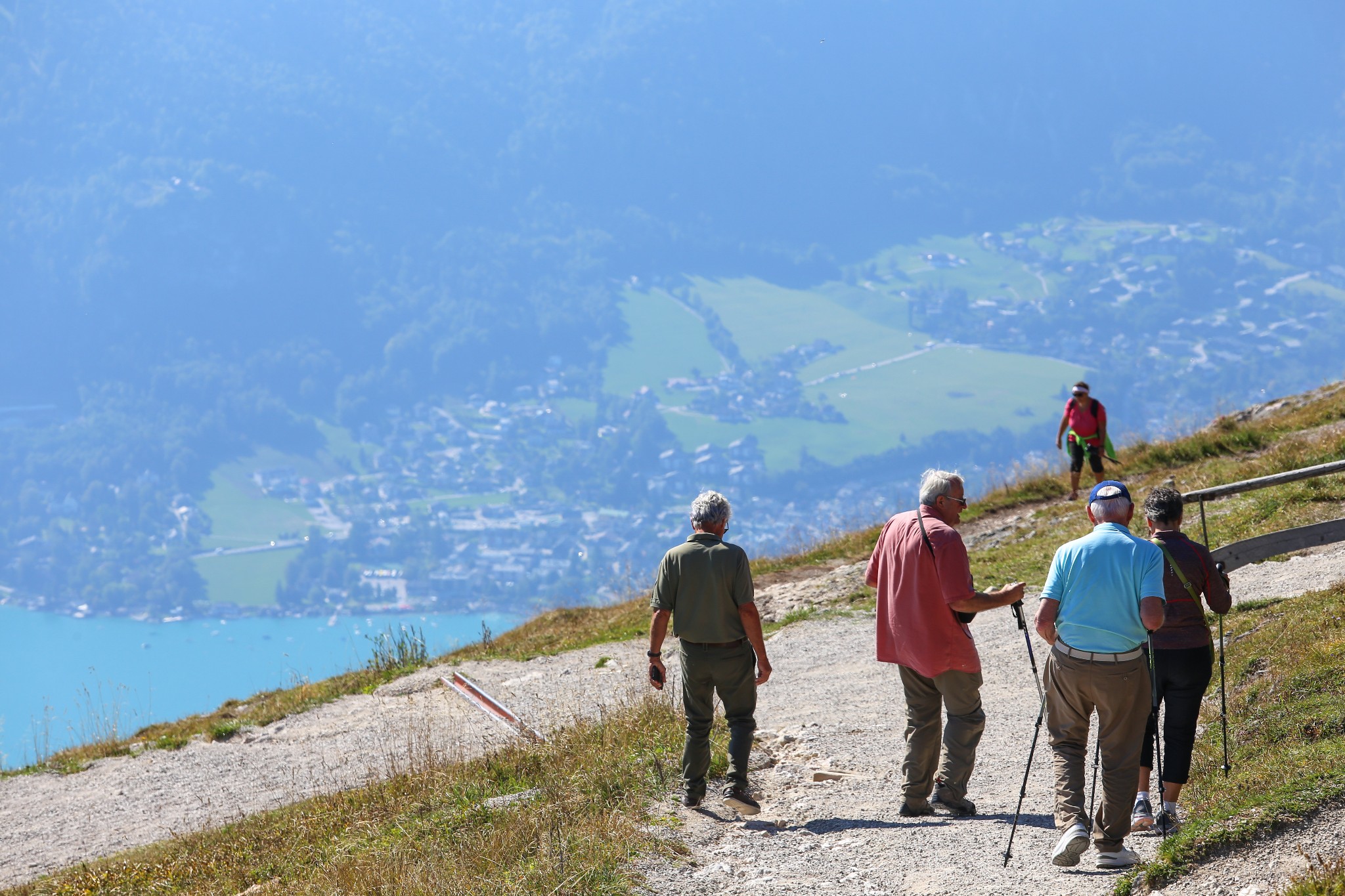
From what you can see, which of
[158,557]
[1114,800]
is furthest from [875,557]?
[158,557]

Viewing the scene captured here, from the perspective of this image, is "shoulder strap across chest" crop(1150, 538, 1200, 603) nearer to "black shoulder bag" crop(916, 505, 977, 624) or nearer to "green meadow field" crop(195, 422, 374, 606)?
"black shoulder bag" crop(916, 505, 977, 624)

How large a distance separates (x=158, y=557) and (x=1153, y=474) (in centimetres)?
14815

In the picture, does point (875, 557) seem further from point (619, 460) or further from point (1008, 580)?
point (619, 460)

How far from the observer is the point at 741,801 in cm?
647

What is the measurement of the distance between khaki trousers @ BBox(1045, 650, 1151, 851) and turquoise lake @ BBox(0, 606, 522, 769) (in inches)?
3156

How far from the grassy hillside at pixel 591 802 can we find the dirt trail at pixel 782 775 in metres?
0.30

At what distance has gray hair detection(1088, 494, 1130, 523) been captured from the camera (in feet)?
15.7

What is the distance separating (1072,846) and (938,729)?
3.68 ft

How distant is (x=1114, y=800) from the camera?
16.0ft

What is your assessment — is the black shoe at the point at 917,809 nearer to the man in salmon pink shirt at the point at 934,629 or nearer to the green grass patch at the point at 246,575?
the man in salmon pink shirt at the point at 934,629

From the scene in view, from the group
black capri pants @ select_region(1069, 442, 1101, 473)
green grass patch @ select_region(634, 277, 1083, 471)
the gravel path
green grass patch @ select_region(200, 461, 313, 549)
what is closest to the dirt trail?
the gravel path

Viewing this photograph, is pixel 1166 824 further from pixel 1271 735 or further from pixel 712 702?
pixel 712 702

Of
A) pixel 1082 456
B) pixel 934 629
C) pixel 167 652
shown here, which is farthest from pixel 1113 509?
pixel 167 652

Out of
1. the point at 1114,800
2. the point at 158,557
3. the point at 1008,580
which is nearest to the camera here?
the point at 1114,800
